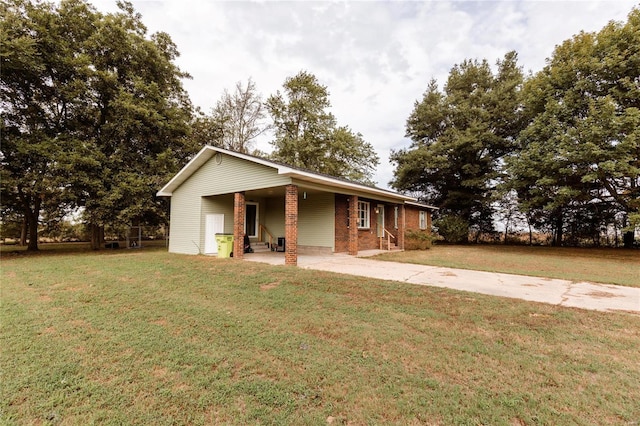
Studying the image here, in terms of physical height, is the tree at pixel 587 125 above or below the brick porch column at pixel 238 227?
above

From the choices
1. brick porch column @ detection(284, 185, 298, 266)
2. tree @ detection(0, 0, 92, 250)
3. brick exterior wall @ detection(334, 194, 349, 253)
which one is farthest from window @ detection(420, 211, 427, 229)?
tree @ detection(0, 0, 92, 250)

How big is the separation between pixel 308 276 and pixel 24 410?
5.19 m

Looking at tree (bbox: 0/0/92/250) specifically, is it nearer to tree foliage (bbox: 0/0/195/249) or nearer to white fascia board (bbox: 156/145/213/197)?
tree foliage (bbox: 0/0/195/249)

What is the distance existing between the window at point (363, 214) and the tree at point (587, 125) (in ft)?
29.1

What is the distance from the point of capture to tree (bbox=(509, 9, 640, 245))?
1207 cm

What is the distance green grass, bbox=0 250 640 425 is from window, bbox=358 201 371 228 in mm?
8120

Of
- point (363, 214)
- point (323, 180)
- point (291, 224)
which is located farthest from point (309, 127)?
point (291, 224)

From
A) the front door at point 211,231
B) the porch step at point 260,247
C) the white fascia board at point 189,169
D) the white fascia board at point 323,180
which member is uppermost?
the white fascia board at point 189,169

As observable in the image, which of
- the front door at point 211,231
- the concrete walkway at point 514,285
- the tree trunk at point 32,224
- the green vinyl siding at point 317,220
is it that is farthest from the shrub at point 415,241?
the tree trunk at point 32,224

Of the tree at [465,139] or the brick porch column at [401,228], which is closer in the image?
the brick porch column at [401,228]

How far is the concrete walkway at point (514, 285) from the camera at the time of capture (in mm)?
5156

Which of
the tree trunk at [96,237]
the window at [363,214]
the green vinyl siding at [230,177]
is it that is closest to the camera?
the green vinyl siding at [230,177]

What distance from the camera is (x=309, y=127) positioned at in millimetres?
24859

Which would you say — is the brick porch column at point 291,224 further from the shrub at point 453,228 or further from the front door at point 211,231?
the shrub at point 453,228
